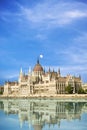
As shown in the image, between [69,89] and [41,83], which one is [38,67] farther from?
[69,89]

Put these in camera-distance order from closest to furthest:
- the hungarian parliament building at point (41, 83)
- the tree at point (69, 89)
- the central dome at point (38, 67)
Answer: the tree at point (69, 89), the hungarian parliament building at point (41, 83), the central dome at point (38, 67)

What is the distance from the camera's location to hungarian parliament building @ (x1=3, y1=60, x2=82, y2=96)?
199ft

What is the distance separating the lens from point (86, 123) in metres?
17.9

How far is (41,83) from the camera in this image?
2552 inches

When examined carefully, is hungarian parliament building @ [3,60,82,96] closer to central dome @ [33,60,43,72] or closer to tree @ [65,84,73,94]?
central dome @ [33,60,43,72]

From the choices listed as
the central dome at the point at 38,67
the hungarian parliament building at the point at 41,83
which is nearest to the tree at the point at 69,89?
the hungarian parliament building at the point at 41,83

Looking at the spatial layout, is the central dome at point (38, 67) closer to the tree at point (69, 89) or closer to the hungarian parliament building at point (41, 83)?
the hungarian parliament building at point (41, 83)

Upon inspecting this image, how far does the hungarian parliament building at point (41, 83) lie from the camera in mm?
60656

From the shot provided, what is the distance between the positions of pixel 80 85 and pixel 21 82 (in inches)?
482

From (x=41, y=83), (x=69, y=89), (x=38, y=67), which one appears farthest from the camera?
(x=38, y=67)

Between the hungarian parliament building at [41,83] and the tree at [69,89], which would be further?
the hungarian parliament building at [41,83]

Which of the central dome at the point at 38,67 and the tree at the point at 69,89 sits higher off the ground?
the central dome at the point at 38,67

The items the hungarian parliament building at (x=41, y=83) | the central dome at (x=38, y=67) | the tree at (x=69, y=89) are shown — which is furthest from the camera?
the central dome at (x=38, y=67)

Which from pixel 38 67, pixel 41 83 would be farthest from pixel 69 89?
pixel 38 67
